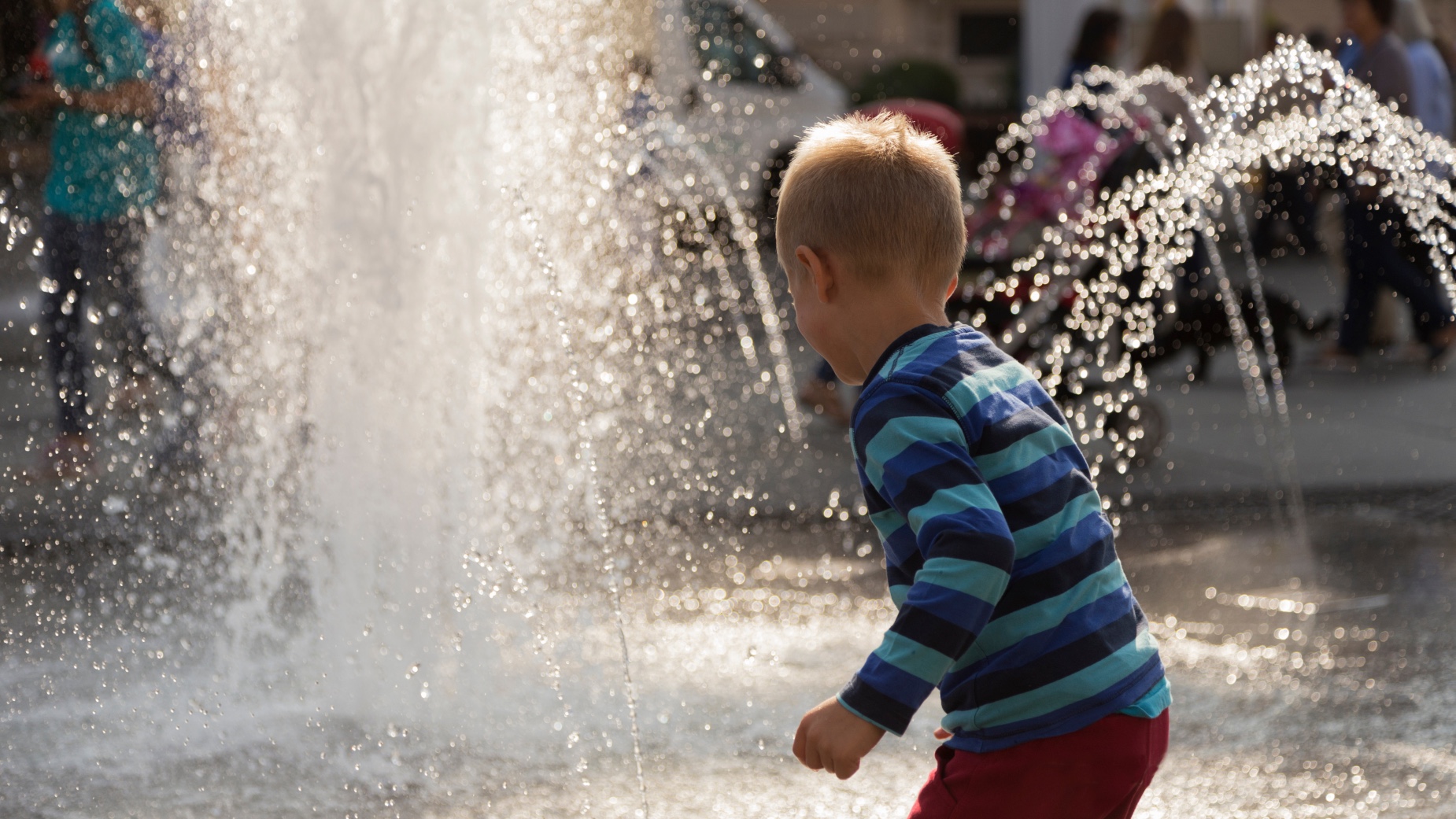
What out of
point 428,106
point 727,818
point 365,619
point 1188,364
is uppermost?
point 428,106

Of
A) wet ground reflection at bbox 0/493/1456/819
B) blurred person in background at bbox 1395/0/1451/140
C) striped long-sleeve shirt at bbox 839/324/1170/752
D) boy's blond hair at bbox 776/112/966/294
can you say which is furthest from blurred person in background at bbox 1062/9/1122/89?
striped long-sleeve shirt at bbox 839/324/1170/752

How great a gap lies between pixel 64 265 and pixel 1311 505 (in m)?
4.63

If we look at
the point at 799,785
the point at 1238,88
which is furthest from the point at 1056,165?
the point at 799,785

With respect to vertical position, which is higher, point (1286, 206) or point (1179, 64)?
point (1179, 64)

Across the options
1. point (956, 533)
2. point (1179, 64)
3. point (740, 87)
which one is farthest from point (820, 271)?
point (740, 87)

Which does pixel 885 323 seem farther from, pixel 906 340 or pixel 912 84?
pixel 912 84

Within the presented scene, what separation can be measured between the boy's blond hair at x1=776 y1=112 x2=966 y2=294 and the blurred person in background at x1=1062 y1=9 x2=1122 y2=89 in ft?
19.6

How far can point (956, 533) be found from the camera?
5.03 ft

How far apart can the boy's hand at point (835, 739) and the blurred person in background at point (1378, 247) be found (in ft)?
17.5

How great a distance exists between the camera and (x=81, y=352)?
602 centimetres

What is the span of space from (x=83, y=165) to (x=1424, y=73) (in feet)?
19.0

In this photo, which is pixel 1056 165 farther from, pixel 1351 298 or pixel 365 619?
pixel 365 619

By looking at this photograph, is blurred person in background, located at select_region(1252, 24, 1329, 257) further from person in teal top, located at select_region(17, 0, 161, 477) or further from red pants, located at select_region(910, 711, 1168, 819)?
red pants, located at select_region(910, 711, 1168, 819)

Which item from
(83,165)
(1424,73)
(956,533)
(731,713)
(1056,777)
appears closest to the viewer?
(956,533)
